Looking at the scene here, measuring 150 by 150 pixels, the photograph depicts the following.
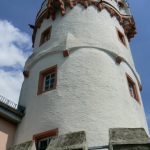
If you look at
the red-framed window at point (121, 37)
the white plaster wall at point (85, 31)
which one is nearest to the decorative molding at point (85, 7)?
the white plaster wall at point (85, 31)

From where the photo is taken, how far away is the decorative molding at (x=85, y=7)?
2172cm

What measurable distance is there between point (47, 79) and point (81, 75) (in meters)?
2.00

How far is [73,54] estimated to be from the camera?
18.2m

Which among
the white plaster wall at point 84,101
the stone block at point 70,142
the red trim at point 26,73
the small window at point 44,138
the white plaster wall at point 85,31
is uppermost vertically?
the white plaster wall at point 85,31

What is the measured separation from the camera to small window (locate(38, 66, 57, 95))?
1736cm

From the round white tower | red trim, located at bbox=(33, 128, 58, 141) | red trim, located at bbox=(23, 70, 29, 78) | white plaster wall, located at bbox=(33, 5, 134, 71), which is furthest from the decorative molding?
red trim, located at bbox=(33, 128, 58, 141)

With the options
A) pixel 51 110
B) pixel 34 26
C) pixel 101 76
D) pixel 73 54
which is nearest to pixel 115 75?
→ pixel 101 76

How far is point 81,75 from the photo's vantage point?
17.0 meters

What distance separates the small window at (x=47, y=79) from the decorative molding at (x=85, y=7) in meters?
4.64

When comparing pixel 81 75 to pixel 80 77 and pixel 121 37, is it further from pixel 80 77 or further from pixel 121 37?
pixel 121 37

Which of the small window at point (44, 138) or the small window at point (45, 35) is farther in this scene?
the small window at point (45, 35)

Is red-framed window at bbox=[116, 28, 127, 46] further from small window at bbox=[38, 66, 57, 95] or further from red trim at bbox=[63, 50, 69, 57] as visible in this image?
small window at bbox=[38, 66, 57, 95]

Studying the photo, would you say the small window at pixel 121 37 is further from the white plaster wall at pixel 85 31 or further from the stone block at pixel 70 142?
the stone block at pixel 70 142

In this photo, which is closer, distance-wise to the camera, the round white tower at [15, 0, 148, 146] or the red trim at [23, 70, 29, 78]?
the round white tower at [15, 0, 148, 146]
